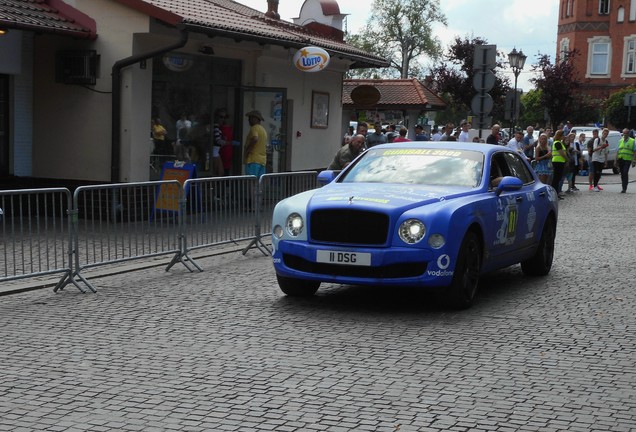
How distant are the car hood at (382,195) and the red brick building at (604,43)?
70957 millimetres

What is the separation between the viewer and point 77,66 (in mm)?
17219

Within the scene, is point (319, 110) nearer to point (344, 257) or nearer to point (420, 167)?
point (420, 167)

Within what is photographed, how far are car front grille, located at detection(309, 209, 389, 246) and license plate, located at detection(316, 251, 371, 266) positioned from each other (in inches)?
4.8

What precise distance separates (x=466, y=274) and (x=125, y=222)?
392cm

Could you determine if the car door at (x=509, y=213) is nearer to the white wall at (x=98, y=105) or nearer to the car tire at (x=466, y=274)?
the car tire at (x=466, y=274)

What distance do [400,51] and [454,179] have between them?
87533 millimetres

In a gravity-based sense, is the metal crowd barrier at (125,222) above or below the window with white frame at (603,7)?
below

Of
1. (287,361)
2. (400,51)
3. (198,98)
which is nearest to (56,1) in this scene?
(198,98)

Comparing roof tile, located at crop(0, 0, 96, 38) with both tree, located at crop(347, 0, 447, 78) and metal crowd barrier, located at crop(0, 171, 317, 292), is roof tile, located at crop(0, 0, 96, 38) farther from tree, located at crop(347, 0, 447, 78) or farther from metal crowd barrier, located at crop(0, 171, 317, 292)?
tree, located at crop(347, 0, 447, 78)

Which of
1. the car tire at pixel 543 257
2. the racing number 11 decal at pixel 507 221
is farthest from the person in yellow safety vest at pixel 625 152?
the racing number 11 decal at pixel 507 221

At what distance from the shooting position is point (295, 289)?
9844 millimetres

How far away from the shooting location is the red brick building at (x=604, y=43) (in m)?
78.1

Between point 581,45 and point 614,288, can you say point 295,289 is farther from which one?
point 581,45

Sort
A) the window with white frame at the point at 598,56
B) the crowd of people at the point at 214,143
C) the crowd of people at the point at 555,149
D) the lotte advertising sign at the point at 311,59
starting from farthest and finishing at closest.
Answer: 1. the window with white frame at the point at 598,56
2. the crowd of people at the point at 555,149
3. the lotte advertising sign at the point at 311,59
4. the crowd of people at the point at 214,143
